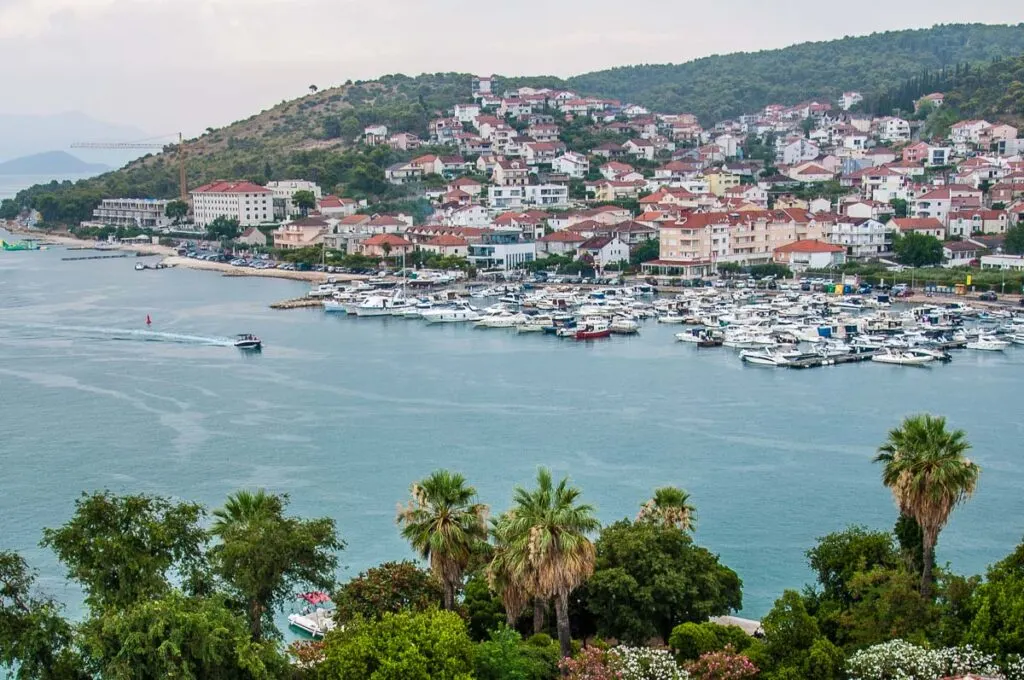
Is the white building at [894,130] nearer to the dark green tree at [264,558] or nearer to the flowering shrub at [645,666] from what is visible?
the dark green tree at [264,558]

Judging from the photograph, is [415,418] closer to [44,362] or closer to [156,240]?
[44,362]

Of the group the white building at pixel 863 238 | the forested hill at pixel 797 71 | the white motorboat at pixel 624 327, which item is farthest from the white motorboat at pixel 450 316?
the forested hill at pixel 797 71

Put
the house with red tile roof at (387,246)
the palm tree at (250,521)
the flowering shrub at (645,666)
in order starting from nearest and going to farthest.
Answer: the flowering shrub at (645,666), the palm tree at (250,521), the house with red tile roof at (387,246)

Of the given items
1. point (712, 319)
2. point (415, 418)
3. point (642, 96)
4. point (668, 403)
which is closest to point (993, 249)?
point (712, 319)

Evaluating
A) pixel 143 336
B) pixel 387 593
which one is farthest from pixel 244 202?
pixel 387 593

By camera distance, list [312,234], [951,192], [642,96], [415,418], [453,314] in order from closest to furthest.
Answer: [415,418]
[453,314]
[951,192]
[312,234]
[642,96]

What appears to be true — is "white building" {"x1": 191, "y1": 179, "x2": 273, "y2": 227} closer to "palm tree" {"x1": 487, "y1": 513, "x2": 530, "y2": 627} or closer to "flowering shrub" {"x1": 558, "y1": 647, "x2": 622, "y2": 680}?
"palm tree" {"x1": 487, "y1": 513, "x2": 530, "y2": 627}
